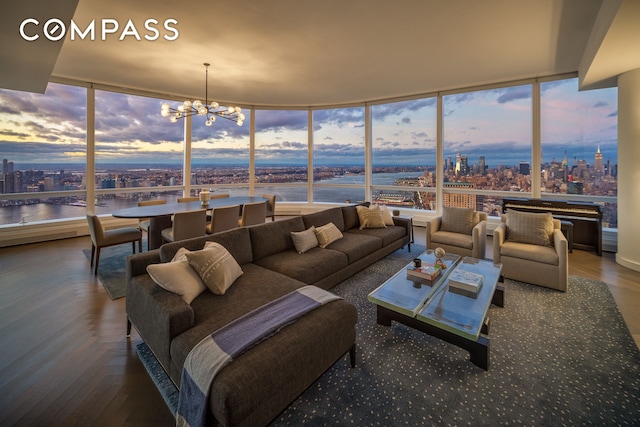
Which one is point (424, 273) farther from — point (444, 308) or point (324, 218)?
point (324, 218)

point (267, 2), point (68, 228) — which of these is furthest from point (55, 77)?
point (267, 2)

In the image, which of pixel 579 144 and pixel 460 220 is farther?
pixel 579 144

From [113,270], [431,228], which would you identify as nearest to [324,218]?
[431,228]

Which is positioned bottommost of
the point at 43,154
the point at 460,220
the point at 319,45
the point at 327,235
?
the point at 327,235

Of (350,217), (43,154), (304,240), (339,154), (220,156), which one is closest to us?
(304,240)

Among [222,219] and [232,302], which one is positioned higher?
A: [222,219]

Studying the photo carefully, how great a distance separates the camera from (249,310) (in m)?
1.86

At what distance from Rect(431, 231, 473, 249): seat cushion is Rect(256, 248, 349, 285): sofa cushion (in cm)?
165

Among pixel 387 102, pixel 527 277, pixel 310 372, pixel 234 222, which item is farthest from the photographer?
pixel 387 102

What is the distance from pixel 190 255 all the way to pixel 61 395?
1069 mm

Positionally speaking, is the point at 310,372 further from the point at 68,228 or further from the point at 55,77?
the point at 55,77

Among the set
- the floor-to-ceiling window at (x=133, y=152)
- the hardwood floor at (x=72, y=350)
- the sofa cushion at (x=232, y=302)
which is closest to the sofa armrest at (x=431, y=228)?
the hardwood floor at (x=72, y=350)

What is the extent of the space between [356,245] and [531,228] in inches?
88.4

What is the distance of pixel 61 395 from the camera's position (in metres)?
1.65
